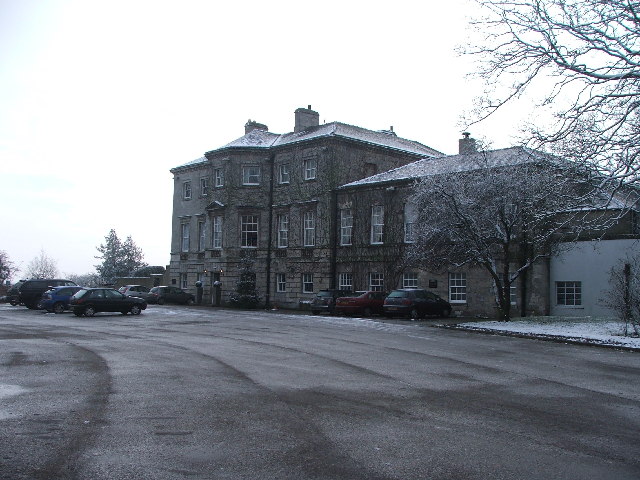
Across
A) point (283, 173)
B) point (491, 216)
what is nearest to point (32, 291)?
point (283, 173)

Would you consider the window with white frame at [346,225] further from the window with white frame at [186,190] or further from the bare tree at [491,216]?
the window with white frame at [186,190]

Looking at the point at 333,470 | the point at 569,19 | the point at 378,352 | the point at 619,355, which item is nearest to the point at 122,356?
the point at 378,352

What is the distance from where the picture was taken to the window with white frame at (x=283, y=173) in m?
45.9

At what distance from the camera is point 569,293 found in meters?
30.6

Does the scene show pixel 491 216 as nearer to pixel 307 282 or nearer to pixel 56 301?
pixel 307 282

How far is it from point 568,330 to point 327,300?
15552 millimetres

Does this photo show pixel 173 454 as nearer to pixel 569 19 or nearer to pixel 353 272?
pixel 569 19

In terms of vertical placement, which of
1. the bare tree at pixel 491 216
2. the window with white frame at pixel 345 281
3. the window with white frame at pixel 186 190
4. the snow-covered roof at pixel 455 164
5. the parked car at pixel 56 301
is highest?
the window with white frame at pixel 186 190

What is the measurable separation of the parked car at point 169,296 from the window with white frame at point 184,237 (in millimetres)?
5395

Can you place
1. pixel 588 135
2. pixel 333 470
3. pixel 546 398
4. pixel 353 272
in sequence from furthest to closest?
pixel 353 272, pixel 588 135, pixel 546 398, pixel 333 470

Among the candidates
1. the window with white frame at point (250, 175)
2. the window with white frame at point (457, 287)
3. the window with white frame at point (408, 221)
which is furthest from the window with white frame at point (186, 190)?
the window with white frame at point (457, 287)

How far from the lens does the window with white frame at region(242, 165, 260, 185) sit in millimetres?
47562

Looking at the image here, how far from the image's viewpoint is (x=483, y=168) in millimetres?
28078

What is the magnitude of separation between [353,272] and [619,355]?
Answer: 2400 cm
